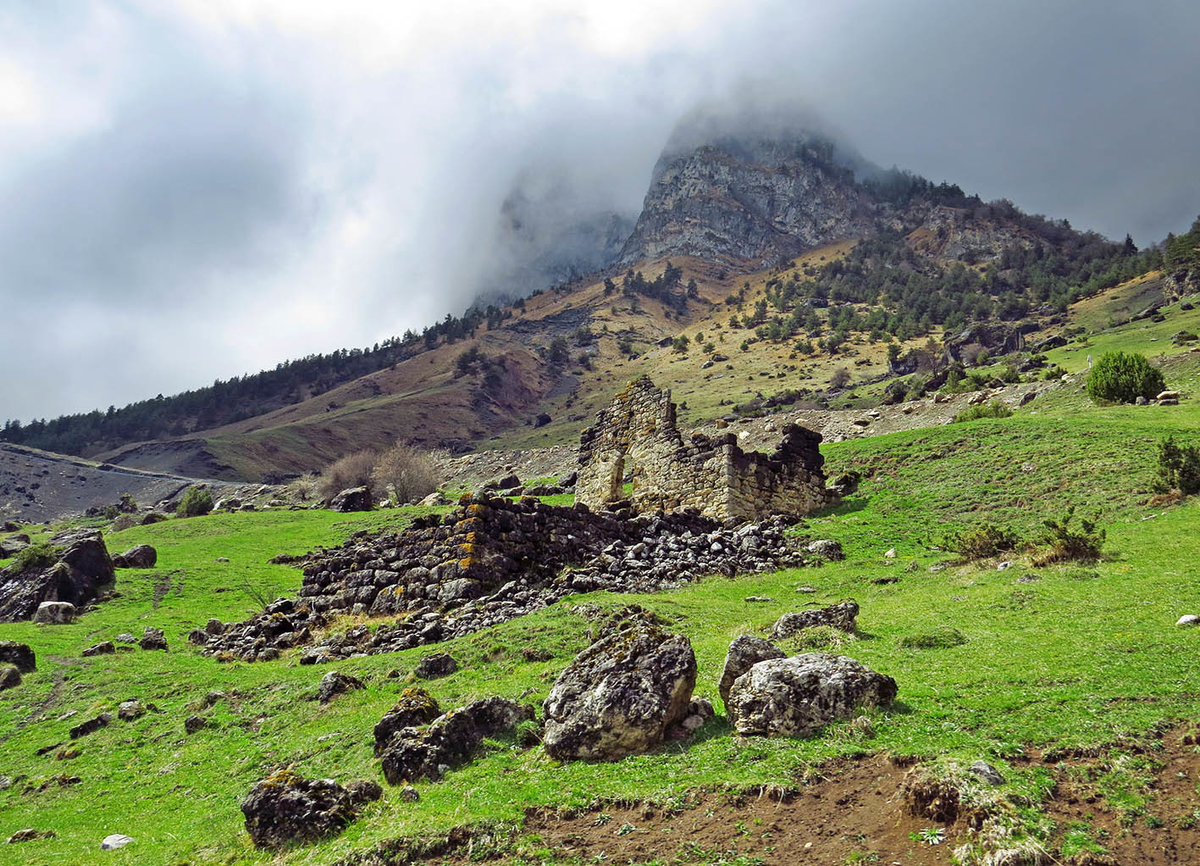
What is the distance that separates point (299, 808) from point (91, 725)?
31.8 feet

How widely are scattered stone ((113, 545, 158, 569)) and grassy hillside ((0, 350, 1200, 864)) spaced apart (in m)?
6.08

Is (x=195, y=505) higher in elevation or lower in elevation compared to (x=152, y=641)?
higher

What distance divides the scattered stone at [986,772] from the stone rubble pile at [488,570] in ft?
38.7

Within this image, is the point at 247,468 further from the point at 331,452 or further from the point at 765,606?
the point at 765,606

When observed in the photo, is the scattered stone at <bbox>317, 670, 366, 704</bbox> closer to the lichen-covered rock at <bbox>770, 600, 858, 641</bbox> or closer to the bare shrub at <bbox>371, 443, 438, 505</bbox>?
the lichen-covered rock at <bbox>770, 600, 858, 641</bbox>

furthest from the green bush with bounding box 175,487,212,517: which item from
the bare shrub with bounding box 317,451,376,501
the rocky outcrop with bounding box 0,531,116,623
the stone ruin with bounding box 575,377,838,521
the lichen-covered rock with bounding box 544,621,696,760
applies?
the lichen-covered rock with bounding box 544,621,696,760

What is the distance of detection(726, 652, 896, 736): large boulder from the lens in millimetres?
8156

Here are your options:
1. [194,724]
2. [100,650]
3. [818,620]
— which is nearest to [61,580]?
[100,650]

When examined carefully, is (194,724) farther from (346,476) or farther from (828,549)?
(346,476)

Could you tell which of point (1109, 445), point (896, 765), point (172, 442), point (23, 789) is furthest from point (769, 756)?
point (172, 442)

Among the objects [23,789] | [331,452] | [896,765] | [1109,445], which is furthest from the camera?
[331,452]

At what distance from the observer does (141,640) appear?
2122cm

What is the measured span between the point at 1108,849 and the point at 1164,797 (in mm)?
1104

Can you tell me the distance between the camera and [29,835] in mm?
10273
